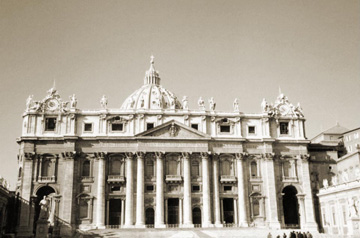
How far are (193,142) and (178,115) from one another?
4782 millimetres

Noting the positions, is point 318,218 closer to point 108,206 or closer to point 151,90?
point 108,206

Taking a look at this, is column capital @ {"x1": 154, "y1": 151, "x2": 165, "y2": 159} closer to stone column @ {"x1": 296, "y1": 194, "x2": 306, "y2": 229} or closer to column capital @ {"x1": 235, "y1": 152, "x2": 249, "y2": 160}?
column capital @ {"x1": 235, "y1": 152, "x2": 249, "y2": 160}

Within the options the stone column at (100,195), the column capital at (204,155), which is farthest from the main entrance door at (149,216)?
the column capital at (204,155)

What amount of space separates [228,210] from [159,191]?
10665 mm

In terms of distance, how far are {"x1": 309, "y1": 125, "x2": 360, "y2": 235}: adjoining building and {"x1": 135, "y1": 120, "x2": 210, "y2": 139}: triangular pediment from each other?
1887cm

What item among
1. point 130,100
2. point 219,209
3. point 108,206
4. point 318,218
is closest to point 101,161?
point 108,206

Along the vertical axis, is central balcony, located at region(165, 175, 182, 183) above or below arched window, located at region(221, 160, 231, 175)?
below

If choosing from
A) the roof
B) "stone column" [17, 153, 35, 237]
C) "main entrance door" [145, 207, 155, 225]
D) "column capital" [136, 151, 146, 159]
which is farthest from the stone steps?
the roof

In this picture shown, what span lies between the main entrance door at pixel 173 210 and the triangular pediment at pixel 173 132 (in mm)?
9138

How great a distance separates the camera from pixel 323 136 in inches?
3051

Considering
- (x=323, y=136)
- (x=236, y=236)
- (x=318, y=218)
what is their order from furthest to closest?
(x=323, y=136)
(x=318, y=218)
(x=236, y=236)

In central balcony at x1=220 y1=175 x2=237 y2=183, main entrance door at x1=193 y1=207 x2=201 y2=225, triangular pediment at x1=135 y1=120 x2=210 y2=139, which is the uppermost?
triangular pediment at x1=135 y1=120 x2=210 y2=139

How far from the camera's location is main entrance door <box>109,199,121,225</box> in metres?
57.5

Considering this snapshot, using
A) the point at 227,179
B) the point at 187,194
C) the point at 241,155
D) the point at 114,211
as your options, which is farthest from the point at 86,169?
the point at 241,155
